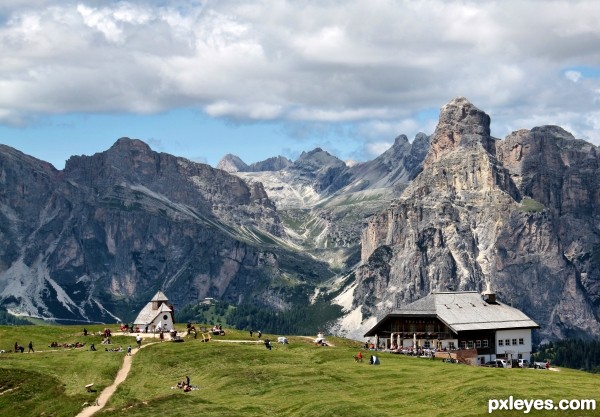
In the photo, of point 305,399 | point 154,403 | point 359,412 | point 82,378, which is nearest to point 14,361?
point 82,378

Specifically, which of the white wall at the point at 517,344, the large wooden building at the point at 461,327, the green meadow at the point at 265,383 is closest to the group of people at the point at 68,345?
the green meadow at the point at 265,383

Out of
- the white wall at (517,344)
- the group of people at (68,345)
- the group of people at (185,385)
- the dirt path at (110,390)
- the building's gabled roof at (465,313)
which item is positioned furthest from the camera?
the white wall at (517,344)

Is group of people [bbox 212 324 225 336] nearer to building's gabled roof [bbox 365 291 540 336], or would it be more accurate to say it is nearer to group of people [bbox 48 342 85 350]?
group of people [bbox 48 342 85 350]

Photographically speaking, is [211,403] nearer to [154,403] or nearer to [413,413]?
[154,403]

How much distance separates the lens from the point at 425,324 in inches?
6521

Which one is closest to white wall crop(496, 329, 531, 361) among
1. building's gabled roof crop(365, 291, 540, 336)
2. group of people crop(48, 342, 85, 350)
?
building's gabled roof crop(365, 291, 540, 336)

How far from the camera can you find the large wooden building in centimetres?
16050

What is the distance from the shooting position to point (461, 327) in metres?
159

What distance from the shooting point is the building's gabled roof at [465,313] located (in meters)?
162

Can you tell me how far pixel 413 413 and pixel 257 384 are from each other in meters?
24.1

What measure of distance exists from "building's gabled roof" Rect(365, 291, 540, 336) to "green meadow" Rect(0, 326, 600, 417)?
79.0ft

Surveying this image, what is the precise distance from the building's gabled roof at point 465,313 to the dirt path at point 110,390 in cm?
5161

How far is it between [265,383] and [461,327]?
5681cm

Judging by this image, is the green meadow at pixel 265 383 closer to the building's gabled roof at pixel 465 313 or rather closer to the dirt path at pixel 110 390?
the dirt path at pixel 110 390
